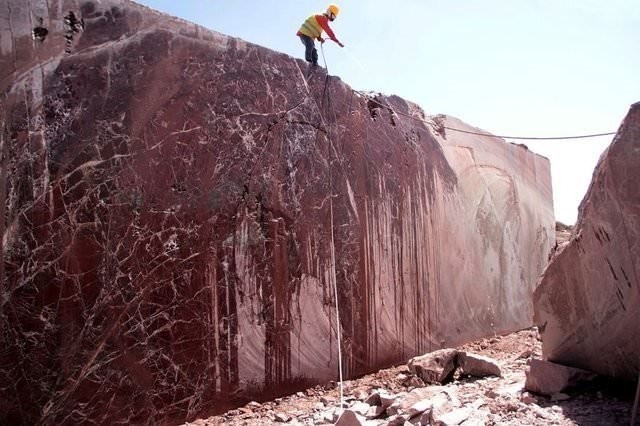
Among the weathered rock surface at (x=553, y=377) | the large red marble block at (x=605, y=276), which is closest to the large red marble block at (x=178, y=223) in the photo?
the weathered rock surface at (x=553, y=377)

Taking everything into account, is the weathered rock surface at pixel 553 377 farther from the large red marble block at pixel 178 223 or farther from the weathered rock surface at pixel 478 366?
the large red marble block at pixel 178 223

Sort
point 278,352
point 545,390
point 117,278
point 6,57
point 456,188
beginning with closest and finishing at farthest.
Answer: point 6,57, point 117,278, point 545,390, point 278,352, point 456,188

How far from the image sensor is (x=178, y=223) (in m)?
2.85

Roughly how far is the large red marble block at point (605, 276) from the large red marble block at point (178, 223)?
141cm

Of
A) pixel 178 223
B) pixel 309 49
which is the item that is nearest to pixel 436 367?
pixel 178 223

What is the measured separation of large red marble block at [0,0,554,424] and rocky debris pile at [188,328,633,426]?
15 centimetres

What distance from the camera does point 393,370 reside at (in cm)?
403

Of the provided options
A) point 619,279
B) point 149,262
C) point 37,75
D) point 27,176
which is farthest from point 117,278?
point 619,279

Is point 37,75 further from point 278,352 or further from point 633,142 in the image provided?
point 633,142

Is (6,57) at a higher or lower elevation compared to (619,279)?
higher

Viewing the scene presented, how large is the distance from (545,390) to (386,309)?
4.96 ft

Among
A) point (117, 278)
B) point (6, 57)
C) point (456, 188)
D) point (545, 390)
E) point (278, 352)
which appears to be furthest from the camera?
point (456, 188)

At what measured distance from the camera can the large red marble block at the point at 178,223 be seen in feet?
7.98

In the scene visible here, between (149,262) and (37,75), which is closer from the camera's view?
(37,75)
